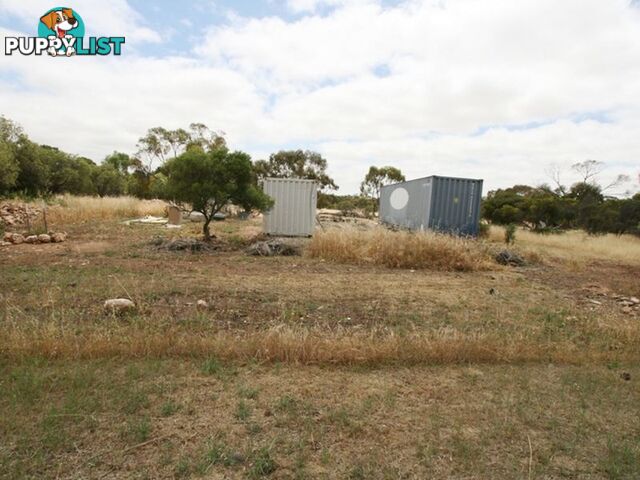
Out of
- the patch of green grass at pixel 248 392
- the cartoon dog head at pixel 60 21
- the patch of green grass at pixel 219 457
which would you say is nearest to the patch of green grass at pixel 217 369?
the patch of green grass at pixel 248 392

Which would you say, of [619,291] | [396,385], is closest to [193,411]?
[396,385]

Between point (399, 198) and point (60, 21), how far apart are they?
14855 mm

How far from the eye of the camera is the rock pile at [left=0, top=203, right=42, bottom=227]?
508 inches

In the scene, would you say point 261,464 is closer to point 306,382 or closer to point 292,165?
point 306,382

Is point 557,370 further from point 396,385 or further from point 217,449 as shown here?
point 217,449

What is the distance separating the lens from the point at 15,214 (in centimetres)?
1371

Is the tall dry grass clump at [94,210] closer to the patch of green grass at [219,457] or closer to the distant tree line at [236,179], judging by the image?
the distant tree line at [236,179]

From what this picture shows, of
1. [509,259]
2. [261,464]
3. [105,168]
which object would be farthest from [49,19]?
[105,168]

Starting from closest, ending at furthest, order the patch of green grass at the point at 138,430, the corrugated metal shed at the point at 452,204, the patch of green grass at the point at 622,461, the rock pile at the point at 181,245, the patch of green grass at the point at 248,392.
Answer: the patch of green grass at the point at 622,461 → the patch of green grass at the point at 138,430 → the patch of green grass at the point at 248,392 → the rock pile at the point at 181,245 → the corrugated metal shed at the point at 452,204

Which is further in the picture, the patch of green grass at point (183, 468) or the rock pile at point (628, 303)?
the rock pile at point (628, 303)

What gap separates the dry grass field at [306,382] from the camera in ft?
6.88

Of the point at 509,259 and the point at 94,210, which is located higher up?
the point at 94,210

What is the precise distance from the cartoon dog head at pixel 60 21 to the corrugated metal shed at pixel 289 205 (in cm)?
701

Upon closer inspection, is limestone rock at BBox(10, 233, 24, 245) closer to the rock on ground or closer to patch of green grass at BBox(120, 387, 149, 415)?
the rock on ground
